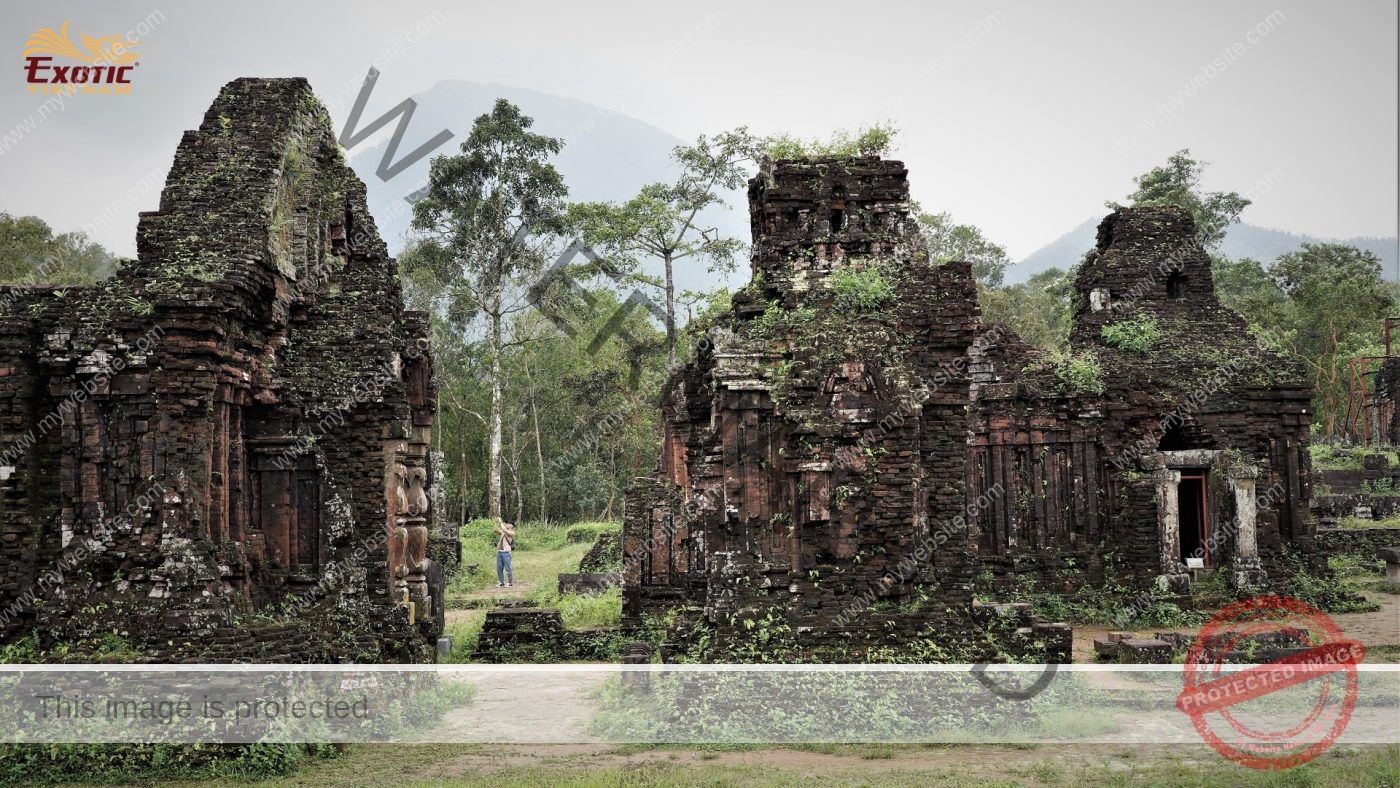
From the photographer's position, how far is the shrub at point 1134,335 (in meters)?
20.3

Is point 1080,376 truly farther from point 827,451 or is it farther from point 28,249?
point 28,249

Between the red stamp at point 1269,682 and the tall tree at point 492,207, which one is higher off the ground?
the tall tree at point 492,207

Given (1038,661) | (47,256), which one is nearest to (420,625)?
(1038,661)

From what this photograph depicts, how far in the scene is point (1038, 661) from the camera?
11.8 meters

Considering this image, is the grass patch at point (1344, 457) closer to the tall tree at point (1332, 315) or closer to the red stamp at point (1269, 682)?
the tall tree at point (1332, 315)

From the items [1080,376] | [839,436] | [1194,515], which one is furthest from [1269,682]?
[1194,515]

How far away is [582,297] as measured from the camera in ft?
137

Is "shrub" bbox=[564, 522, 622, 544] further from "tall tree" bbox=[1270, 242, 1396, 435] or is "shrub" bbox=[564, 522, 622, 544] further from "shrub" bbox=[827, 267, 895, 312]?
"tall tree" bbox=[1270, 242, 1396, 435]

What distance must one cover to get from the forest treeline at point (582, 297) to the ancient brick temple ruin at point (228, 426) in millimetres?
16690

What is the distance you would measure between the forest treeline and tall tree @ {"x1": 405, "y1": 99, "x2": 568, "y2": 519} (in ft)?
0.23

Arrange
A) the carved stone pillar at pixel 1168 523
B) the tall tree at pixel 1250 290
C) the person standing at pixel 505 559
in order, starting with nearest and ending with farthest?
the carved stone pillar at pixel 1168 523
the person standing at pixel 505 559
the tall tree at pixel 1250 290

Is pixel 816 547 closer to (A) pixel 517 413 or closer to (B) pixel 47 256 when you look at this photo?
(A) pixel 517 413

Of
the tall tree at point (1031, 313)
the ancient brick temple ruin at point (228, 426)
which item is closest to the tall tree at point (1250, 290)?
the tall tree at point (1031, 313)

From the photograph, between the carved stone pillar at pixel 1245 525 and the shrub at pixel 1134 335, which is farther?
the shrub at pixel 1134 335
